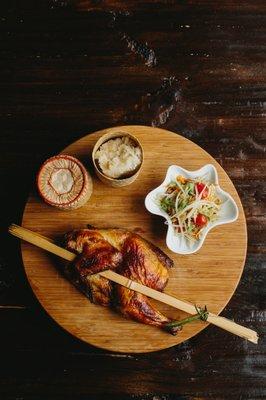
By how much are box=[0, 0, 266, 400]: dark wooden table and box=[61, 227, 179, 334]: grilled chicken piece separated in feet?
2.69

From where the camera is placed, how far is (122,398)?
3781 mm

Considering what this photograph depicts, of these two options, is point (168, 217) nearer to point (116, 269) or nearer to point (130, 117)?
point (116, 269)

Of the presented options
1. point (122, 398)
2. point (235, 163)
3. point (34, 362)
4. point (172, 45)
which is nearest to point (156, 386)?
point (122, 398)

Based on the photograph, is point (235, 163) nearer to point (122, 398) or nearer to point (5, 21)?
point (122, 398)

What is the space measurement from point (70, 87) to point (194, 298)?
6.79 ft

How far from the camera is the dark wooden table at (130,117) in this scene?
3.79 m

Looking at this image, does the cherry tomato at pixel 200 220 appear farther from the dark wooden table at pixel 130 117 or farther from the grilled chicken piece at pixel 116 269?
the dark wooden table at pixel 130 117

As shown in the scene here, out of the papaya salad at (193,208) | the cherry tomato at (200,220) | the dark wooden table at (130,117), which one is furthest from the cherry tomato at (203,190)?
the dark wooden table at (130,117)

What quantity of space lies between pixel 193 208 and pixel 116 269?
25.1 inches

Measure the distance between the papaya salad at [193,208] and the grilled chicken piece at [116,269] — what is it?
0.89 feet

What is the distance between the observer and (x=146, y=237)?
10.8 ft

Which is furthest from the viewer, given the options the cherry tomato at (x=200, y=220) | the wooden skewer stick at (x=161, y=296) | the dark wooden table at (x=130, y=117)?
the dark wooden table at (x=130, y=117)

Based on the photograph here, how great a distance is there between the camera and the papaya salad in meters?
3.19

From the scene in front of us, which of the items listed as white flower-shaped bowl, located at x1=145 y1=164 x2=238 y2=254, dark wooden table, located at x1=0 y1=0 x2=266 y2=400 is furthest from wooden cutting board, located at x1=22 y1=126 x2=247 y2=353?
dark wooden table, located at x1=0 y1=0 x2=266 y2=400
